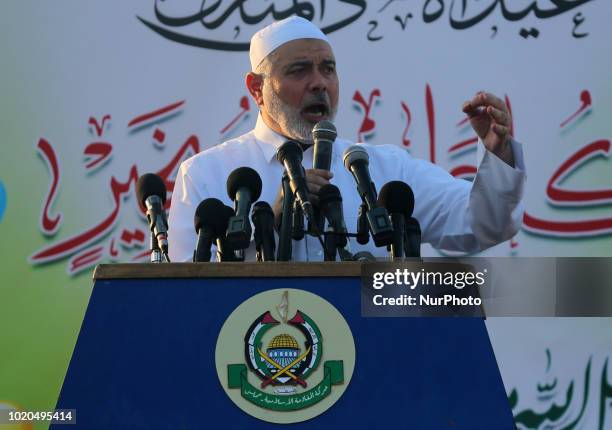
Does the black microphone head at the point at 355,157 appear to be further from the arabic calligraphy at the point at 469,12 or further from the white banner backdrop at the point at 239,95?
the arabic calligraphy at the point at 469,12

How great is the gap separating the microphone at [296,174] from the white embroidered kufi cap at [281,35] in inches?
38.8

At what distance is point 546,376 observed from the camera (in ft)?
13.7

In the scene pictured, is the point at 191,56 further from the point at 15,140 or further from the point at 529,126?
the point at 529,126

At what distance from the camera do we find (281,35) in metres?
3.39

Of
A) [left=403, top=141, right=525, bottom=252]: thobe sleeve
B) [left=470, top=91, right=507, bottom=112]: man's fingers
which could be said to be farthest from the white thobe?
[left=470, top=91, right=507, bottom=112]: man's fingers

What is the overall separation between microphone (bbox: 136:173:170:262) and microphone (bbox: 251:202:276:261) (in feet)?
0.93

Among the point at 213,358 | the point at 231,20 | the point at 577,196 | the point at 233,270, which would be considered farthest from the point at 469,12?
the point at 213,358

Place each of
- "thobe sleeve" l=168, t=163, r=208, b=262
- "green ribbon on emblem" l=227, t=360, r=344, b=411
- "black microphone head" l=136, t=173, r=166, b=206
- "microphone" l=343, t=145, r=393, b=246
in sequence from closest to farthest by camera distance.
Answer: "green ribbon on emblem" l=227, t=360, r=344, b=411
"microphone" l=343, t=145, r=393, b=246
"black microphone head" l=136, t=173, r=166, b=206
"thobe sleeve" l=168, t=163, r=208, b=262

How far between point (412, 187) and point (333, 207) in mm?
962

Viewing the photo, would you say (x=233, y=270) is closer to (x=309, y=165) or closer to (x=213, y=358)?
(x=213, y=358)

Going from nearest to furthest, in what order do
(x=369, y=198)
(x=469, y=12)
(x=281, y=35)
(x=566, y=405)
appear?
(x=369, y=198)
(x=281, y=35)
(x=566, y=405)
(x=469, y=12)

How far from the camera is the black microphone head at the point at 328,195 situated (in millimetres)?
2388

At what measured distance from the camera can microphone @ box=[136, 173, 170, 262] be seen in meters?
2.64

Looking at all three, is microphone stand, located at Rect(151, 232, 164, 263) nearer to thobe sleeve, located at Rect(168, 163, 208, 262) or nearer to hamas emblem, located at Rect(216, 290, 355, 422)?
thobe sleeve, located at Rect(168, 163, 208, 262)
